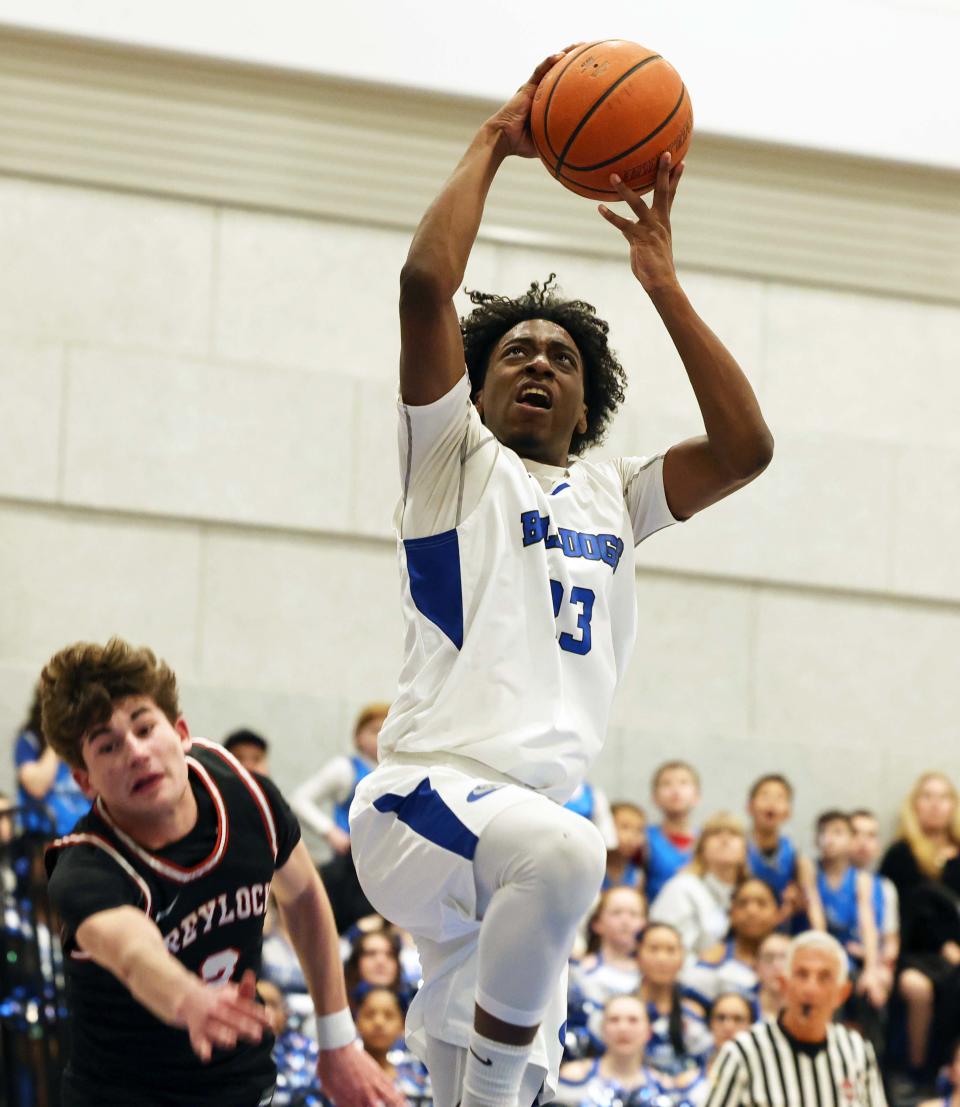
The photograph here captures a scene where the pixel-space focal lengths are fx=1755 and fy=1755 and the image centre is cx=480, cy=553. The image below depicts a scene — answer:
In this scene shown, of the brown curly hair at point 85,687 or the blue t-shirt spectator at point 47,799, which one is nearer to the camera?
the brown curly hair at point 85,687

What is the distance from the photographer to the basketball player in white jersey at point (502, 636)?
3.76 m

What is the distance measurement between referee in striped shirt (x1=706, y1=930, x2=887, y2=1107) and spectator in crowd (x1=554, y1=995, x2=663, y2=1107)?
46 centimetres

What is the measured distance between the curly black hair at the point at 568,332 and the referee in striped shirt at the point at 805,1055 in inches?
124

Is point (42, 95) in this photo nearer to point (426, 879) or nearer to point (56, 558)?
point (56, 558)

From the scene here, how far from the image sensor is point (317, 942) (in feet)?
14.7

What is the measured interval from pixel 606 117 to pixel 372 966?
4.46 metres

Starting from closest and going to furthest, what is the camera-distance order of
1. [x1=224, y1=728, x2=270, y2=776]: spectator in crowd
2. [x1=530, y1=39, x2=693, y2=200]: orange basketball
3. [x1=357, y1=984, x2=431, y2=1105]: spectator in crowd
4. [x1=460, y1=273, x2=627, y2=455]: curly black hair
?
[x1=530, y1=39, x2=693, y2=200]: orange basketball → [x1=460, y1=273, x2=627, y2=455]: curly black hair → [x1=357, y1=984, x2=431, y2=1105]: spectator in crowd → [x1=224, y1=728, x2=270, y2=776]: spectator in crowd

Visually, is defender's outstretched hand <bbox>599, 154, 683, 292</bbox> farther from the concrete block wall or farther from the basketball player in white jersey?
the concrete block wall

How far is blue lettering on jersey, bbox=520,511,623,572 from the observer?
4273 millimetres

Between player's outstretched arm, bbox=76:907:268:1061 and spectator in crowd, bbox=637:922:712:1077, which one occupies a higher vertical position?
player's outstretched arm, bbox=76:907:268:1061

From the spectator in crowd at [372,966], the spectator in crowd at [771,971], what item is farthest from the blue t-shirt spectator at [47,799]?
the spectator in crowd at [771,971]

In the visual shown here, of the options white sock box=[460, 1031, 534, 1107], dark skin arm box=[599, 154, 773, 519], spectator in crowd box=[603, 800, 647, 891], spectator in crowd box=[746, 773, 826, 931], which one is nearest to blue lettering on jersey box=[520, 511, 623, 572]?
dark skin arm box=[599, 154, 773, 519]

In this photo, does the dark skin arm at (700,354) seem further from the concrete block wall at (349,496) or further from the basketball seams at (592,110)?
the concrete block wall at (349,496)

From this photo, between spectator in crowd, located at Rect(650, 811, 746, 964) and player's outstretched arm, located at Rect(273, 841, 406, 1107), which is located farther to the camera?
spectator in crowd, located at Rect(650, 811, 746, 964)
